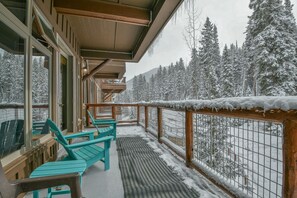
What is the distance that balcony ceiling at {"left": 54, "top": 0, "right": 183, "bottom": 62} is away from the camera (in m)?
3.07

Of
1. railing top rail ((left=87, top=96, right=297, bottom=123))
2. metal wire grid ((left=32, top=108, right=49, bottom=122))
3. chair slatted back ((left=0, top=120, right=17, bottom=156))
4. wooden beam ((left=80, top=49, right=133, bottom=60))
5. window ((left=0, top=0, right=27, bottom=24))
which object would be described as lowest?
chair slatted back ((left=0, top=120, right=17, bottom=156))

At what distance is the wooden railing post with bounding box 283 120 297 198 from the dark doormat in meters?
0.94

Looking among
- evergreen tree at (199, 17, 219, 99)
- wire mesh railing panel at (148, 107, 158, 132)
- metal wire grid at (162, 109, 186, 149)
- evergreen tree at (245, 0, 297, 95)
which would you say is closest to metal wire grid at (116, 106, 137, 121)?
wire mesh railing panel at (148, 107, 158, 132)

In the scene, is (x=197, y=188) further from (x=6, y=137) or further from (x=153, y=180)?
(x=6, y=137)

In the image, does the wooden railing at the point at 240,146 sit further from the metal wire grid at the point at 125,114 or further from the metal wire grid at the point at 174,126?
the metal wire grid at the point at 125,114

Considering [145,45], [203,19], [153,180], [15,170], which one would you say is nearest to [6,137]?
[15,170]

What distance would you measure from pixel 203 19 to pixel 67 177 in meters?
13.2

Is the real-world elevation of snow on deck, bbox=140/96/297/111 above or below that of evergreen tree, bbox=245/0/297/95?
below

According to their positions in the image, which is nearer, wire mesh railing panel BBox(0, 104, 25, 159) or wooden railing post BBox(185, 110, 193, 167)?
wire mesh railing panel BBox(0, 104, 25, 159)

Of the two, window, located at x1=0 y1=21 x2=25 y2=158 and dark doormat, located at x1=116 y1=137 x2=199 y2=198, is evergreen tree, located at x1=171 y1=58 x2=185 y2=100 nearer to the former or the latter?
dark doormat, located at x1=116 y1=137 x2=199 y2=198

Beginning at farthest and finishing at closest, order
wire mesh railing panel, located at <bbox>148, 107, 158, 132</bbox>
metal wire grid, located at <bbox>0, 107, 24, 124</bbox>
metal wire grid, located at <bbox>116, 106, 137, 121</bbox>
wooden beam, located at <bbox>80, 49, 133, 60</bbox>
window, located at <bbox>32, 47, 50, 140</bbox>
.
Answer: metal wire grid, located at <bbox>116, 106, 137, 121</bbox>, wooden beam, located at <bbox>80, 49, 133, 60</bbox>, wire mesh railing panel, located at <bbox>148, 107, 158, 132</bbox>, window, located at <bbox>32, 47, 50, 140</bbox>, metal wire grid, located at <bbox>0, 107, 24, 124</bbox>

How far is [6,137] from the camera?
1.67 m

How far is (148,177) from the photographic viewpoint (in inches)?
91.0

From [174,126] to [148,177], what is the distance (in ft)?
5.13
